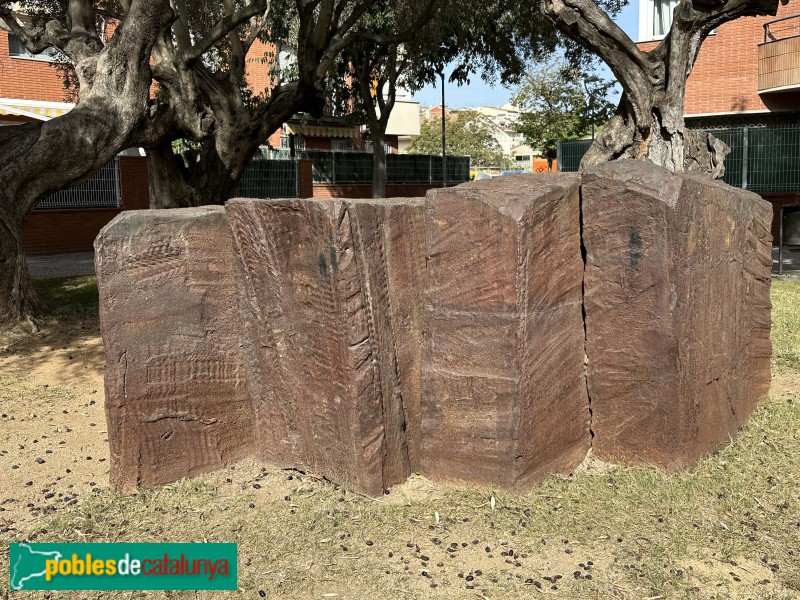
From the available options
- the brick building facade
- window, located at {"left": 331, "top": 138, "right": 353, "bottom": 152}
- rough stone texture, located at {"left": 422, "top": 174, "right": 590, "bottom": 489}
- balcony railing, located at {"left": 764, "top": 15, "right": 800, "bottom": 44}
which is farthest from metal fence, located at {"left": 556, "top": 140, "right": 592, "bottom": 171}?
rough stone texture, located at {"left": 422, "top": 174, "right": 590, "bottom": 489}

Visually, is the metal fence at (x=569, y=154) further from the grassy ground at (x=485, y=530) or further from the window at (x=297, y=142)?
the grassy ground at (x=485, y=530)

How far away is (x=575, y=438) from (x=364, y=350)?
4.07ft

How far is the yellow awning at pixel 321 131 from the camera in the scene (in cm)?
3082

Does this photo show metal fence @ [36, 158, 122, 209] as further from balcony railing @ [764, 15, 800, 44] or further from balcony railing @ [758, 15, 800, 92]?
balcony railing @ [764, 15, 800, 44]

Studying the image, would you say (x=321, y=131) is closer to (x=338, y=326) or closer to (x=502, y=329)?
(x=338, y=326)

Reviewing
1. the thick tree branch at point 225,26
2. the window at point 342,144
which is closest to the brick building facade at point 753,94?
the thick tree branch at point 225,26

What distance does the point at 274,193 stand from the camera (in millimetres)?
22719

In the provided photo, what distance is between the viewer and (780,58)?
61.1ft

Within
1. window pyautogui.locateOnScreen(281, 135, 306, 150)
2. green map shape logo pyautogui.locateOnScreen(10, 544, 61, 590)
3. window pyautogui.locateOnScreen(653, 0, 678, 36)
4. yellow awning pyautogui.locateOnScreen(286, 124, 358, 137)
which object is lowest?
green map shape logo pyautogui.locateOnScreen(10, 544, 61, 590)

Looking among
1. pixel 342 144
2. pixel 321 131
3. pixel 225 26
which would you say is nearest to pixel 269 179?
pixel 321 131

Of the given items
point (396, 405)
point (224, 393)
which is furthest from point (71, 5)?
point (396, 405)

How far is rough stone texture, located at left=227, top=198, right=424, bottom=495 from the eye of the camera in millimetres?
4105

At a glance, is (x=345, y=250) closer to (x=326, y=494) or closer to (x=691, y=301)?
(x=326, y=494)

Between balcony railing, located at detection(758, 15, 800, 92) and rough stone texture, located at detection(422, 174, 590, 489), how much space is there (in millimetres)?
16125
